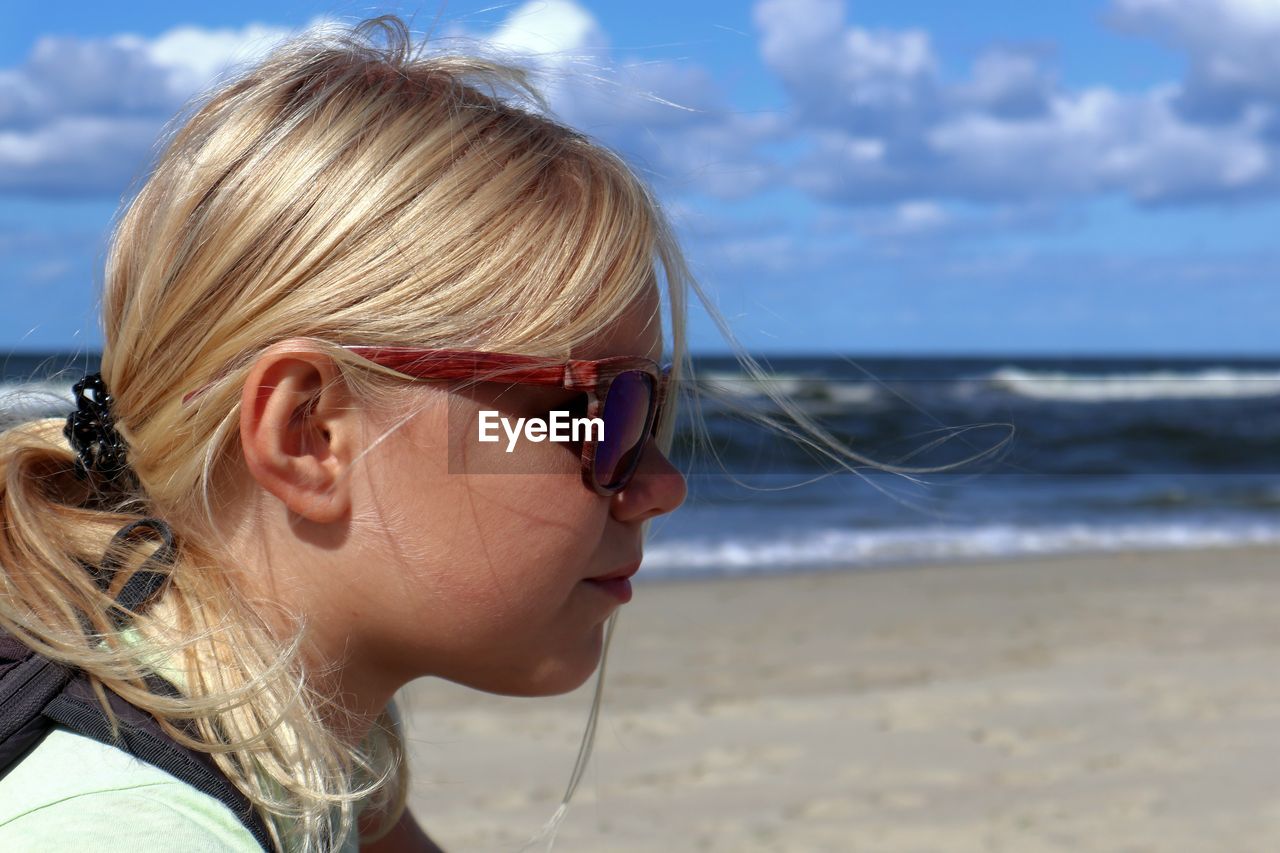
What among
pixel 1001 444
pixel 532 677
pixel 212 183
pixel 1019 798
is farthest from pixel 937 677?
pixel 212 183

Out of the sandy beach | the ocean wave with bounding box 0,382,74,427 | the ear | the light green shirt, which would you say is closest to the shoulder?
the light green shirt

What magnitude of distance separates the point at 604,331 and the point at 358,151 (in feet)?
1.18

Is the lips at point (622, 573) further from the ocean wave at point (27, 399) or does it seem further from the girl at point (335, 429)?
the ocean wave at point (27, 399)

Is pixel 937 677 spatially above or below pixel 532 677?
below

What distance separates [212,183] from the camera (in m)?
1.37

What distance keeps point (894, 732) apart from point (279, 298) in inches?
171

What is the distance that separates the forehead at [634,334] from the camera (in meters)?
1.47

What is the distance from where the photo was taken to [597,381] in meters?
1.46

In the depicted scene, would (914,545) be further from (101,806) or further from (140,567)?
(101,806)

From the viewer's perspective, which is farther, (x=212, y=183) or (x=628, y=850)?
(x=628, y=850)

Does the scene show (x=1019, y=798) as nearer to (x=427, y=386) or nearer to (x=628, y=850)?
(x=628, y=850)

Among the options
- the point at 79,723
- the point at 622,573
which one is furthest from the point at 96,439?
the point at 622,573

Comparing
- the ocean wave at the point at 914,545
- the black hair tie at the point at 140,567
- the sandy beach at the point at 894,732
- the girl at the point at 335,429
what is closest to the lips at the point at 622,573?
the girl at the point at 335,429

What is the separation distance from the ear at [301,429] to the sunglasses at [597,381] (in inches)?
2.3
